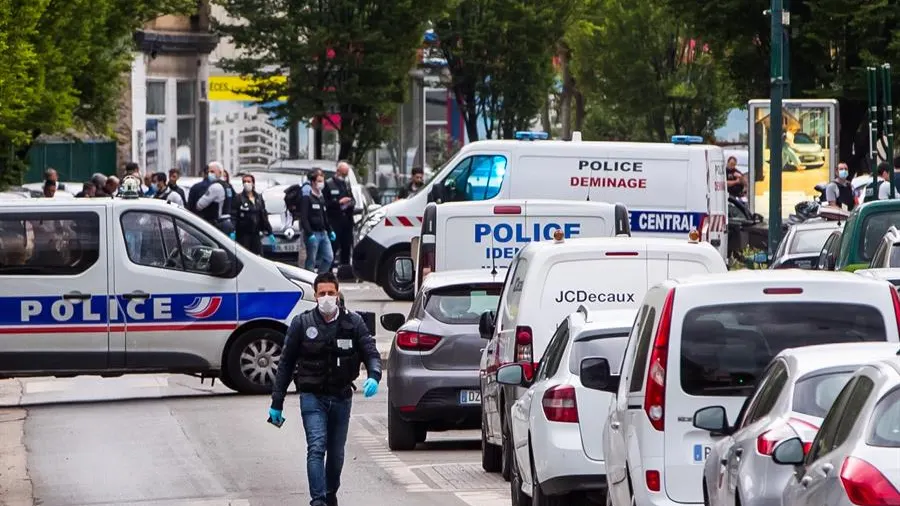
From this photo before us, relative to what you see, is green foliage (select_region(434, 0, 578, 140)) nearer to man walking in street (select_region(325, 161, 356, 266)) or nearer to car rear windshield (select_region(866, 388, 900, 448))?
man walking in street (select_region(325, 161, 356, 266))

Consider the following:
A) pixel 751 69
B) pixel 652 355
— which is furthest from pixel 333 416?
pixel 751 69

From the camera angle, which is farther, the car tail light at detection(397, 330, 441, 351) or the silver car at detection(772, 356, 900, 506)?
the car tail light at detection(397, 330, 441, 351)

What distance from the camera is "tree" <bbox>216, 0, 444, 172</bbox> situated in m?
50.0

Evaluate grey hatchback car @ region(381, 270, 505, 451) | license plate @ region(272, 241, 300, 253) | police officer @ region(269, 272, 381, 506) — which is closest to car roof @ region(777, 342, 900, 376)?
police officer @ region(269, 272, 381, 506)

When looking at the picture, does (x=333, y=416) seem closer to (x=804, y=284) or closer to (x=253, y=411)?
(x=804, y=284)

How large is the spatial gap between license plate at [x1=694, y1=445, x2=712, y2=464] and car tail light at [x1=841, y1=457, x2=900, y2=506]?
2656 millimetres

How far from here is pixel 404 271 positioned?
27.1 metres

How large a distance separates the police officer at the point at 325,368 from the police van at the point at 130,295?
8.21 m

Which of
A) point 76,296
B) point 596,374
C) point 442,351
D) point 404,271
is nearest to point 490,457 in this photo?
point 442,351

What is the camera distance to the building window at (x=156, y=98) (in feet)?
184

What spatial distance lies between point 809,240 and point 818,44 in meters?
18.5

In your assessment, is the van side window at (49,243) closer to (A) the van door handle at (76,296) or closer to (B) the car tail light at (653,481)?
(A) the van door handle at (76,296)

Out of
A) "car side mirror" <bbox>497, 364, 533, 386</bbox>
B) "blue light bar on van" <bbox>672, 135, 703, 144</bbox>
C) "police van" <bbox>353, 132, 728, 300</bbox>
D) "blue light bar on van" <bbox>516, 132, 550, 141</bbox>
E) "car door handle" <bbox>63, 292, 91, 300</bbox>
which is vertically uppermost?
"blue light bar on van" <bbox>516, 132, 550, 141</bbox>

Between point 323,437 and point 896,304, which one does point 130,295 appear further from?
point 896,304
